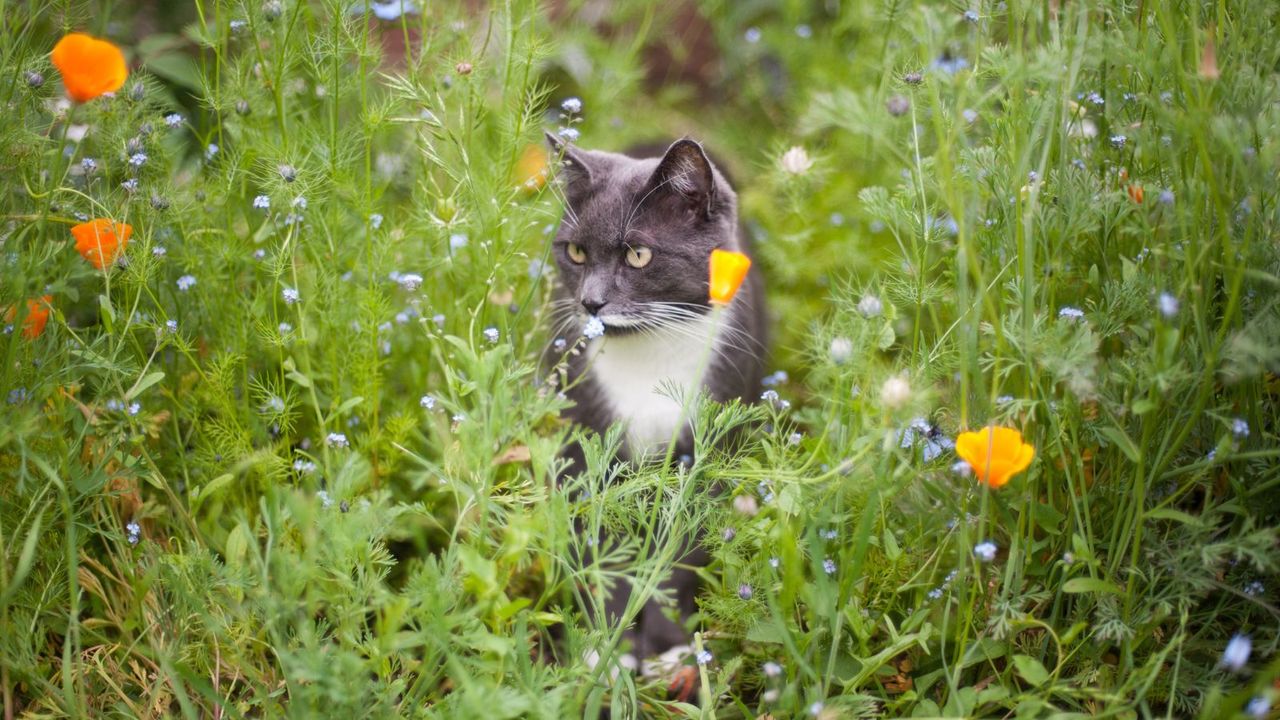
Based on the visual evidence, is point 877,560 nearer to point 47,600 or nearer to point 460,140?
point 460,140

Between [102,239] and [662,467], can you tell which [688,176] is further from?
[102,239]

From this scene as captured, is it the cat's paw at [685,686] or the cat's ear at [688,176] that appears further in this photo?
the cat's ear at [688,176]

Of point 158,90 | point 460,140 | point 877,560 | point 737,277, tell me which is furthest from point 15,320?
point 877,560

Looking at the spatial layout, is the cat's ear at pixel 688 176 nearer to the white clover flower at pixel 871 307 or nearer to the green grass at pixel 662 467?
the green grass at pixel 662 467

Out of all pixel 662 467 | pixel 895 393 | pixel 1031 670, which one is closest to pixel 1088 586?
pixel 1031 670

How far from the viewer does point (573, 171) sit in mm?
2393

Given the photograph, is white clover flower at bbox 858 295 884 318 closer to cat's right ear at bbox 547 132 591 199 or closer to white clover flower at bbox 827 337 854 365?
white clover flower at bbox 827 337 854 365

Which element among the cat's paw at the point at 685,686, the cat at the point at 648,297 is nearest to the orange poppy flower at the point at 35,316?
the cat at the point at 648,297

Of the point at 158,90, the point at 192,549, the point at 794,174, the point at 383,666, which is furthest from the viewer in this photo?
the point at 794,174

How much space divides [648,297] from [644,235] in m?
0.15

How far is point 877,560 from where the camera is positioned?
1803 mm

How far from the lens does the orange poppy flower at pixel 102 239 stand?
1740mm

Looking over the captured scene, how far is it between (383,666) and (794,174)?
1.55 meters

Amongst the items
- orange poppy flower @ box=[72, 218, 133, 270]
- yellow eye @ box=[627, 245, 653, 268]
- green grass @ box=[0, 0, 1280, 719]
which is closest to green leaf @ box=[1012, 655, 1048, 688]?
green grass @ box=[0, 0, 1280, 719]
